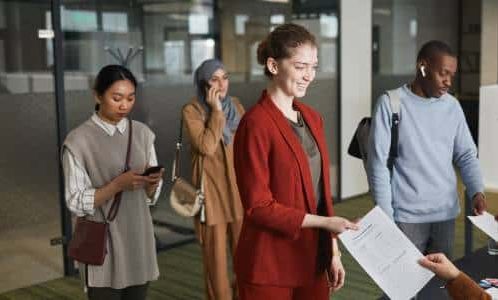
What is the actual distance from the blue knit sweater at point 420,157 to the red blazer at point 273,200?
29.4 inches

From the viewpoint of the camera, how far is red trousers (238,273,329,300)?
6.21ft

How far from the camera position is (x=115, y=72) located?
252cm

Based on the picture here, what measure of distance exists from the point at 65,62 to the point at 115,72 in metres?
2.20

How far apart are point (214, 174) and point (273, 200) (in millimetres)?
1674

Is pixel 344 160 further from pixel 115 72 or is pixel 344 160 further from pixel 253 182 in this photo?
pixel 253 182

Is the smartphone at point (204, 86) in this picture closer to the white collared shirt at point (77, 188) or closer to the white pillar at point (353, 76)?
the white collared shirt at point (77, 188)

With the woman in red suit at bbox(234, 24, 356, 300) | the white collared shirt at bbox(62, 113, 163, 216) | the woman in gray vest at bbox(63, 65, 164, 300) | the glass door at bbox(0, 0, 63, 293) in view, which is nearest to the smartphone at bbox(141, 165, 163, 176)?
the woman in gray vest at bbox(63, 65, 164, 300)

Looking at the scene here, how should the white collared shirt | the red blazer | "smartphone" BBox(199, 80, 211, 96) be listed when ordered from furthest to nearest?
"smartphone" BBox(199, 80, 211, 96)
the white collared shirt
the red blazer

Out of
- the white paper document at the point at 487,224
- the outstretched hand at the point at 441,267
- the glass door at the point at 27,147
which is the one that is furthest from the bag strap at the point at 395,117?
the glass door at the point at 27,147

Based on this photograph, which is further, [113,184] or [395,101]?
[395,101]

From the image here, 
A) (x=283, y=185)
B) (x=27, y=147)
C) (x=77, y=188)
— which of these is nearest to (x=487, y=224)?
(x=283, y=185)

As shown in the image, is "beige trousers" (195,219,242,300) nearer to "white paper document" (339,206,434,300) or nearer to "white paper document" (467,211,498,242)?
"white paper document" (467,211,498,242)

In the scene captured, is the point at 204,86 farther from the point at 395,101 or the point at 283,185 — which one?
the point at 283,185

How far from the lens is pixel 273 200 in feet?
5.99
